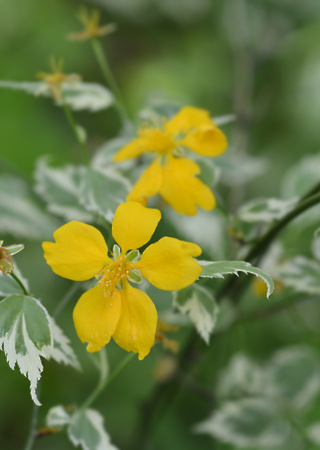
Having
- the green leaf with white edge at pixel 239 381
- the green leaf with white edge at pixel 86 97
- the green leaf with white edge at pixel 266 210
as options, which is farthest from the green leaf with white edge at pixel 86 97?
the green leaf with white edge at pixel 239 381

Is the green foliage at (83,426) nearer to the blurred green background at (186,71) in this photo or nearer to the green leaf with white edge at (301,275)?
the green leaf with white edge at (301,275)

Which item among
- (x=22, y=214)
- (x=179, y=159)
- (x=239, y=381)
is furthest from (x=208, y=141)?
(x=239, y=381)

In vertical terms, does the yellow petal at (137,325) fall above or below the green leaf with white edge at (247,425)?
above

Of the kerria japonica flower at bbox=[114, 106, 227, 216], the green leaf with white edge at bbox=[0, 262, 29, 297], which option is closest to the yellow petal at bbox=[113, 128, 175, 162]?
the kerria japonica flower at bbox=[114, 106, 227, 216]

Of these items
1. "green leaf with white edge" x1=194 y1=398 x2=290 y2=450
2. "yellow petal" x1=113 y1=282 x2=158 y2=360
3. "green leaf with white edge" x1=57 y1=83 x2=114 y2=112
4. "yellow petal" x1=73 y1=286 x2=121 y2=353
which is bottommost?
"green leaf with white edge" x1=194 y1=398 x2=290 y2=450

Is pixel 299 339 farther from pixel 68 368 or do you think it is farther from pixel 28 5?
pixel 28 5

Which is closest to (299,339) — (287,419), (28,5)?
(287,419)

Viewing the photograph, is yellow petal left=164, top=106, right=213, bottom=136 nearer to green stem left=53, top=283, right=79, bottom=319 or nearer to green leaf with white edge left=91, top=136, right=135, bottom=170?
green leaf with white edge left=91, top=136, right=135, bottom=170

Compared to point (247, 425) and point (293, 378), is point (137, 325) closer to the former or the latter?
point (247, 425)
